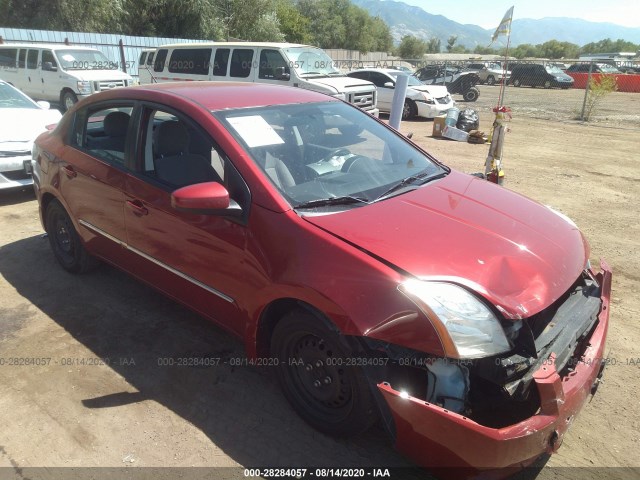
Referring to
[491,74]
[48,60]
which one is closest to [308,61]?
[48,60]

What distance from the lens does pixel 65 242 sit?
446 cm

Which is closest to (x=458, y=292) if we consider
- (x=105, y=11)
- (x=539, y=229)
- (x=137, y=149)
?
(x=539, y=229)

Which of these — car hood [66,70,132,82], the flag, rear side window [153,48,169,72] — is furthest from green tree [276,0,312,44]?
the flag

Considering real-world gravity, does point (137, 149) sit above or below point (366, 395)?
above

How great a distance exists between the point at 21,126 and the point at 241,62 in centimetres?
581

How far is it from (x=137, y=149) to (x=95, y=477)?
2.04m

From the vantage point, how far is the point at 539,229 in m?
2.75

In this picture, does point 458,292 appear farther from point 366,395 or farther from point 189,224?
point 189,224

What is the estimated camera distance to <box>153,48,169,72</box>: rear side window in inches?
507

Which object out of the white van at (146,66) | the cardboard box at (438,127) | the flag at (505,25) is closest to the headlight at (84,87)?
the white van at (146,66)

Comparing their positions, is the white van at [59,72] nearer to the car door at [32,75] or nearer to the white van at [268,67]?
the car door at [32,75]

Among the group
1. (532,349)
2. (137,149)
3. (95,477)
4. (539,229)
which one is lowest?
(95,477)

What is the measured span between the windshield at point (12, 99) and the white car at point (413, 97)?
10.3m

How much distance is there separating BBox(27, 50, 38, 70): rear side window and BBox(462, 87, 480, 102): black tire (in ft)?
55.3
